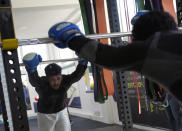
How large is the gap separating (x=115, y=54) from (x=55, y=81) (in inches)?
78.1

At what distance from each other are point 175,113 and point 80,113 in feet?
17.1

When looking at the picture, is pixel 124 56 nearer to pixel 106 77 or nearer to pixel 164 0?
pixel 164 0

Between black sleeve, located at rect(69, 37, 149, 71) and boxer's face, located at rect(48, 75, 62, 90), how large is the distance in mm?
1772

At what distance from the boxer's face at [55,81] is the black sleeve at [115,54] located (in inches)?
69.8

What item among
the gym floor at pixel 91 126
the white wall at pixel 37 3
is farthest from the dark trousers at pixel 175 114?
the white wall at pixel 37 3

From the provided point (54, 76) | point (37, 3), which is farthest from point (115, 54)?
point (37, 3)

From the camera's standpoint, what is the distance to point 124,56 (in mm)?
937

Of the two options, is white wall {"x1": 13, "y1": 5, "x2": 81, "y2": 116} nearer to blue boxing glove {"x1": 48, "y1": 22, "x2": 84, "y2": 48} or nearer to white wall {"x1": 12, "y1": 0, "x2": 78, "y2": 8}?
white wall {"x1": 12, "y1": 0, "x2": 78, "y2": 8}

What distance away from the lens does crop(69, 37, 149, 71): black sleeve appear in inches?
35.9

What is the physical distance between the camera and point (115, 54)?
3.14 feet

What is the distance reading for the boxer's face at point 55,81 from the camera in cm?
285

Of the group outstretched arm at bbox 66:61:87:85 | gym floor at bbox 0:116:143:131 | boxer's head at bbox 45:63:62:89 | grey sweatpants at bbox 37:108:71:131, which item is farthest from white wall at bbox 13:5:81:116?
grey sweatpants at bbox 37:108:71:131

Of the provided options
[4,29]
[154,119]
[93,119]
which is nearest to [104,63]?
[4,29]

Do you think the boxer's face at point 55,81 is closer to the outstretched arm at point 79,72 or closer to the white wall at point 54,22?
the outstretched arm at point 79,72
